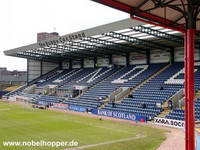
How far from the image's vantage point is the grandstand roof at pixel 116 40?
34000 mm

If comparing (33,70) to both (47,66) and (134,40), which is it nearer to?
(47,66)

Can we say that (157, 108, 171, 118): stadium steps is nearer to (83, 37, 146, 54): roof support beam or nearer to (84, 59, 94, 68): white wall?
(83, 37, 146, 54): roof support beam

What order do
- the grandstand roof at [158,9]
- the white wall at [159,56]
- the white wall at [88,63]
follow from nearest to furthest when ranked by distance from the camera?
the grandstand roof at [158,9], the white wall at [159,56], the white wall at [88,63]

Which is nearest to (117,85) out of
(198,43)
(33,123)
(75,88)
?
(75,88)

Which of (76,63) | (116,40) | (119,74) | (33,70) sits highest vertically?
(116,40)

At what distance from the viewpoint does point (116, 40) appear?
42.4 meters

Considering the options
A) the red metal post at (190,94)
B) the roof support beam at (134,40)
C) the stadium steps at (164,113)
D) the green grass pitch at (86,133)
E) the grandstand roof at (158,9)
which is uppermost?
the roof support beam at (134,40)

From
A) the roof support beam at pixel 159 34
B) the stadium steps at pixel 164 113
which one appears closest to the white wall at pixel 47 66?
the roof support beam at pixel 159 34

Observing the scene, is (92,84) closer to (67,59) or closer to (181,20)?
(67,59)

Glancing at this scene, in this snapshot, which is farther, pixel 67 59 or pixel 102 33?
pixel 67 59

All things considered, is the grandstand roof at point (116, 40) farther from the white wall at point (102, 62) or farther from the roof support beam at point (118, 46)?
the white wall at point (102, 62)

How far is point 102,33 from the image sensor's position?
36750mm

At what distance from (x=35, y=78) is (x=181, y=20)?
2423 inches

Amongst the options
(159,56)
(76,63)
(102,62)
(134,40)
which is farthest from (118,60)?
(134,40)
